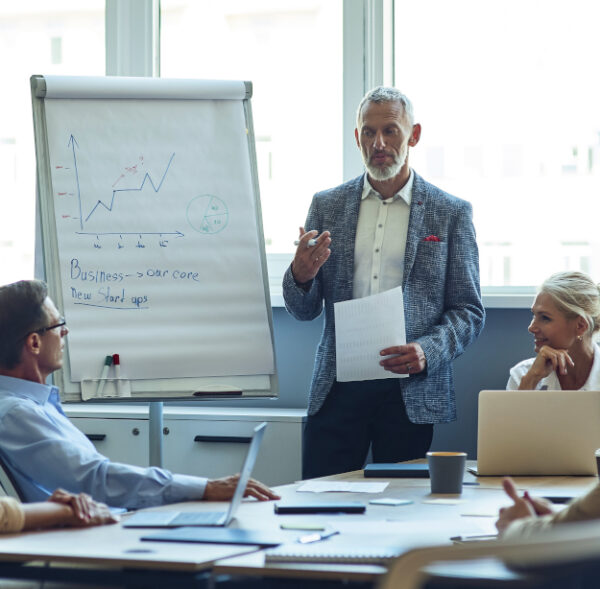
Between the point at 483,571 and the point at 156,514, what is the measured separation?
0.78 m

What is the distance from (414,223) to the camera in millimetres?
2857

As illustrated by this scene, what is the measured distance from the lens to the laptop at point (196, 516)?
4.89ft

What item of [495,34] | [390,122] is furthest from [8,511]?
[495,34]

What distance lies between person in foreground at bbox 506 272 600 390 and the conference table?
712 mm

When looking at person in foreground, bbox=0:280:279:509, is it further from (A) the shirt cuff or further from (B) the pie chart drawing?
(B) the pie chart drawing

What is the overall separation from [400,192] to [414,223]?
5.6 inches

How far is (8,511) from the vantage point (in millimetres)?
1419

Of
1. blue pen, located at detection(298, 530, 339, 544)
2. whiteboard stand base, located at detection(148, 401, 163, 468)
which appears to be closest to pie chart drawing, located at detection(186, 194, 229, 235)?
whiteboard stand base, located at detection(148, 401, 163, 468)

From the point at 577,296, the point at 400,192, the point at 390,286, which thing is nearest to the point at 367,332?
the point at 390,286

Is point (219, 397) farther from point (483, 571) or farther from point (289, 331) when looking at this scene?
point (483, 571)

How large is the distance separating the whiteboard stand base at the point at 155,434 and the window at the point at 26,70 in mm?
1270

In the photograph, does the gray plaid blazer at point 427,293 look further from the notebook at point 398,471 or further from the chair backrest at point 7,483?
the chair backrest at point 7,483

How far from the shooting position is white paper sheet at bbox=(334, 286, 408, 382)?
2670mm

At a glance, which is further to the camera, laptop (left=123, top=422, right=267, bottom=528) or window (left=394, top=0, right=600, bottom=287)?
window (left=394, top=0, right=600, bottom=287)
